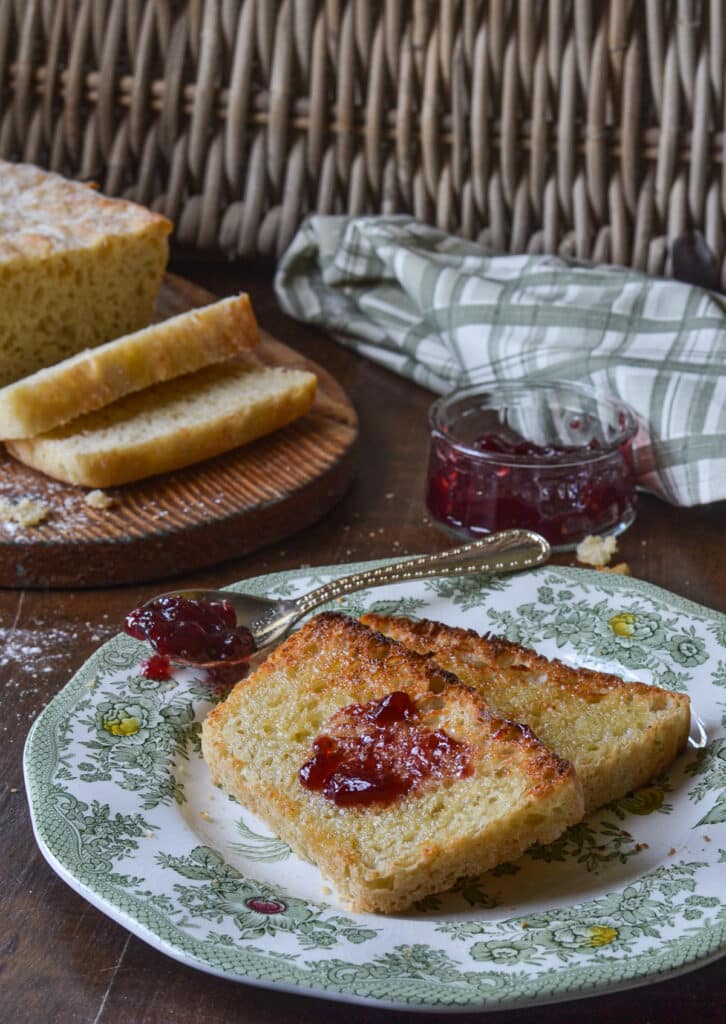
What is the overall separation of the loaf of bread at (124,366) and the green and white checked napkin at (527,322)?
1.48 feet

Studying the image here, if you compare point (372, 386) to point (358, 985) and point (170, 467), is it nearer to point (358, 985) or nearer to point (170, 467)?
point (170, 467)

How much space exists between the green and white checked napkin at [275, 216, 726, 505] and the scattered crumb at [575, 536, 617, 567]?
272 mm

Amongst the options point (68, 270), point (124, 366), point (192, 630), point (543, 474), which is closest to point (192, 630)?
point (192, 630)

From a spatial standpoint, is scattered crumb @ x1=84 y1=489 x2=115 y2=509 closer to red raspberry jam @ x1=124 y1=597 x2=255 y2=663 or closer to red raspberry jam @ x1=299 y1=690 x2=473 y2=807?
red raspberry jam @ x1=124 y1=597 x2=255 y2=663

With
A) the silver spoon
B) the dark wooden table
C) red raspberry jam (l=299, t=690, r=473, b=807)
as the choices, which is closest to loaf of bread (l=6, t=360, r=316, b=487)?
the dark wooden table

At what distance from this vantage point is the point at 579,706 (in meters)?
1.91

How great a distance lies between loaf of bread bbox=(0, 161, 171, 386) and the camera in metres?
3.09

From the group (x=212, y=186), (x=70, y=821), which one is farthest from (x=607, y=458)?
(x=212, y=186)

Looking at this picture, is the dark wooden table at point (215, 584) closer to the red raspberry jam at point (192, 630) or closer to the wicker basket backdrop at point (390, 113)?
the red raspberry jam at point (192, 630)

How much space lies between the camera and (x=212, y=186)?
3.77 m

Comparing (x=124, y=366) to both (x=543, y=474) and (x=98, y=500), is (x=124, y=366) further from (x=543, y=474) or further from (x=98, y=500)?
(x=543, y=474)

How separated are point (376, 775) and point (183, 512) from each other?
1.06 meters

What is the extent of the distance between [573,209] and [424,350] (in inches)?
22.5

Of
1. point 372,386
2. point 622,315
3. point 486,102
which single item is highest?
point 486,102
